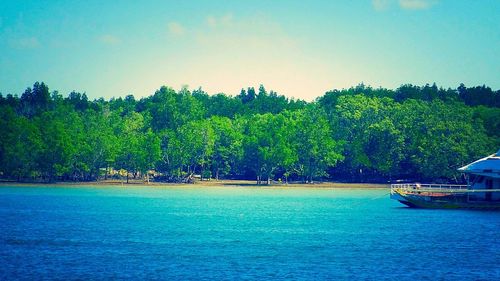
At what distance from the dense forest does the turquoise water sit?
121 ft

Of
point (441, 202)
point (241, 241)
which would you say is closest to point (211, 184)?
point (441, 202)

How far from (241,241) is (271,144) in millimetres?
96039

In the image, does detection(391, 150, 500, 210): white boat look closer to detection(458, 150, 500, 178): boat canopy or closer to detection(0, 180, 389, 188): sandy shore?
detection(458, 150, 500, 178): boat canopy

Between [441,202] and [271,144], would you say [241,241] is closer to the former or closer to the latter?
[441,202]

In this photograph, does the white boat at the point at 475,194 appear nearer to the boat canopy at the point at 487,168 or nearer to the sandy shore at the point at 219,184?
the boat canopy at the point at 487,168

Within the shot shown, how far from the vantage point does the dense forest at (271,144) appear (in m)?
Result: 150

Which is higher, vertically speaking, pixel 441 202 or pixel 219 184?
pixel 219 184

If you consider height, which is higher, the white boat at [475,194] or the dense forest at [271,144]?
the dense forest at [271,144]

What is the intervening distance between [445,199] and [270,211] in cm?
2419

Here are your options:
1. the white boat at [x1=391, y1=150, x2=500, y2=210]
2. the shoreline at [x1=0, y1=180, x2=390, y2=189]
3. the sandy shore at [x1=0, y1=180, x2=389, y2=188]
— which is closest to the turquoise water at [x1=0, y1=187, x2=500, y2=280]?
the white boat at [x1=391, y1=150, x2=500, y2=210]

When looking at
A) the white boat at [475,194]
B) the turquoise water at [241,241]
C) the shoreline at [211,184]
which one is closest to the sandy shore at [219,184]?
the shoreline at [211,184]

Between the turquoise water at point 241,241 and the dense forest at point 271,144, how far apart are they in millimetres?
36743

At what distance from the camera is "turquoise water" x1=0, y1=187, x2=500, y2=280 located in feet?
161

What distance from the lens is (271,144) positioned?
16125 centimetres
